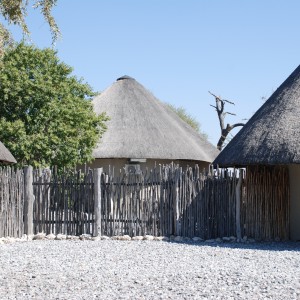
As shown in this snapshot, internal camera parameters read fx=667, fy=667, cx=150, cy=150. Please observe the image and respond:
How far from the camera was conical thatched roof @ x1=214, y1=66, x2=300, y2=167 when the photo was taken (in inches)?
504

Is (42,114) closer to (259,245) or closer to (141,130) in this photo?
(141,130)

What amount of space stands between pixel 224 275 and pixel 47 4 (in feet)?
26.6

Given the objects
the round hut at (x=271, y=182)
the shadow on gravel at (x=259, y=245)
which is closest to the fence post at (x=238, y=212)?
the round hut at (x=271, y=182)

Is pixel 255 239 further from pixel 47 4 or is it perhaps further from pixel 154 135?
pixel 154 135

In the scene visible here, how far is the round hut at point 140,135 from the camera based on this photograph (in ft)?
73.5

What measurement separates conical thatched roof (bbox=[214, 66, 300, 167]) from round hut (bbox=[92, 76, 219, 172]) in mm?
8024

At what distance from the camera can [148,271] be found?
9.22 metres

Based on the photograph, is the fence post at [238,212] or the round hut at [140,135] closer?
the fence post at [238,212]

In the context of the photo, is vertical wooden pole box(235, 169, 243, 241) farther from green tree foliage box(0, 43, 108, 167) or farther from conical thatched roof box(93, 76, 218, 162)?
green tree foliage box(0, 43, 108, 167)

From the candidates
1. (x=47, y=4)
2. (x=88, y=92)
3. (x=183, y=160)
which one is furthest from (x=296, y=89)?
Answer: (x=88, y=92)

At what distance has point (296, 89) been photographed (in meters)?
14.2

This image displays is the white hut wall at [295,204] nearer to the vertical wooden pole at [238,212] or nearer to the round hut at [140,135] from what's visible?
the vertical wooden pole at [238,212]

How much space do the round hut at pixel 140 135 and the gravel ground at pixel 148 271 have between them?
9564mm

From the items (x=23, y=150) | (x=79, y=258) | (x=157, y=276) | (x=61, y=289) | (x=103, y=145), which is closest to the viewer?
(x=61, y=289)
